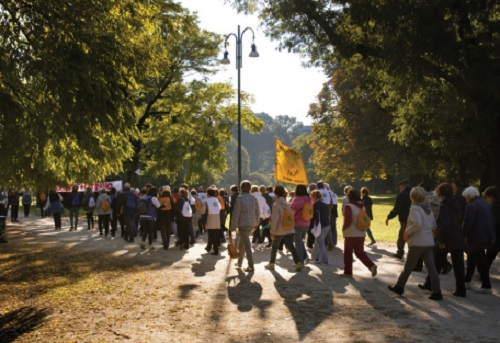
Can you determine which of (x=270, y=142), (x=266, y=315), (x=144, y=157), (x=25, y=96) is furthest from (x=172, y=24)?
(x=270, y=142)

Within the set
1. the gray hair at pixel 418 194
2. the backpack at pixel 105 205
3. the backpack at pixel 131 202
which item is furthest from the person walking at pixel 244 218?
the backpack at pixel 105 205

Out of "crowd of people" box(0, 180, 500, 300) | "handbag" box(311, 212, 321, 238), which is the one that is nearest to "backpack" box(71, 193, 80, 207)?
"crowd of people" box(0, 180, 500, 300)

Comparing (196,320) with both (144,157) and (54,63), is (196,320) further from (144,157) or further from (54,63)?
(144,157)

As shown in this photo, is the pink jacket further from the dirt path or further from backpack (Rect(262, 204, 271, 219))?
backpack (Rect(262, 204, 271, 219))

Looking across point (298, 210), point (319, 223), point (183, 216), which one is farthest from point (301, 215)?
point (183, 216)

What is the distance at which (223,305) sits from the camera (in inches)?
327

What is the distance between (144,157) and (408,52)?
2106 centimetres

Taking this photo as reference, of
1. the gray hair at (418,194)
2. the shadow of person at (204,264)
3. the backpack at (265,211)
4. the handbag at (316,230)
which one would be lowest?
the shadow of person at (204,264)

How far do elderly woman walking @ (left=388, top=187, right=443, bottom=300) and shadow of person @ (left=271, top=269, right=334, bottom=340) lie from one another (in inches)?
50.5

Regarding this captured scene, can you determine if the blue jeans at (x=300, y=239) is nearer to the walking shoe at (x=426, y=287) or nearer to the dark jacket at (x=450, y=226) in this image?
the walking shoe at (x=426, y=287)

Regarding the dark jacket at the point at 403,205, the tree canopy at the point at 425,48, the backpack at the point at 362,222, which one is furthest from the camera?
the tree canopy at the point at 425,48

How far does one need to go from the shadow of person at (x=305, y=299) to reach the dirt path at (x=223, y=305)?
17mm

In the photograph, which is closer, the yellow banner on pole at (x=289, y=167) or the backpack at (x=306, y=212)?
the backpack at (x=306, y=212)

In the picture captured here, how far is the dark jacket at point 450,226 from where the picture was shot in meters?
9.03
